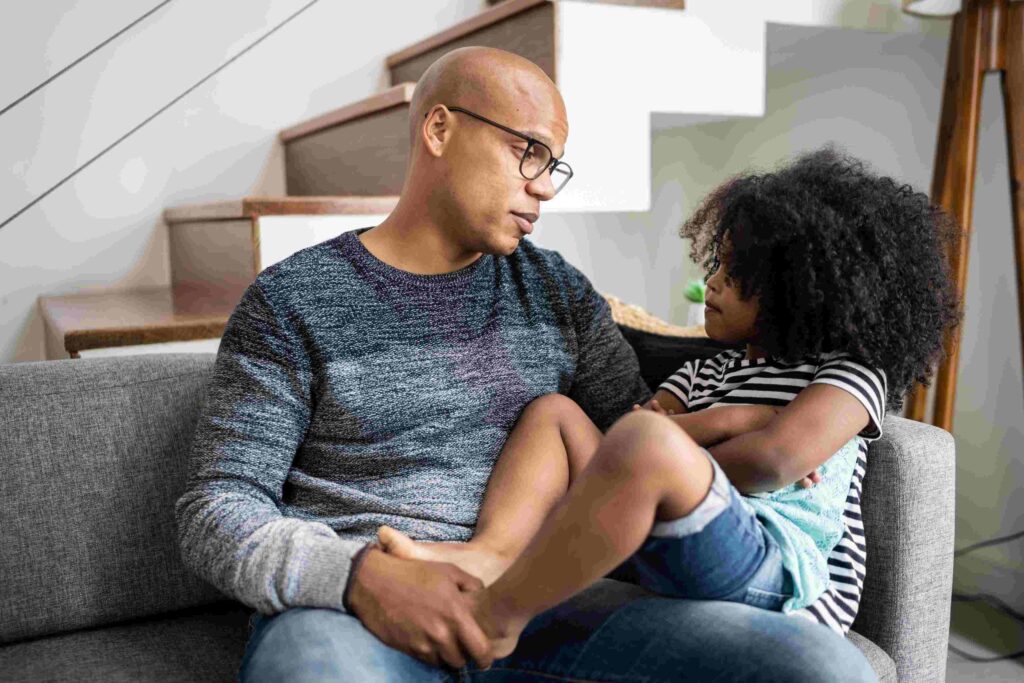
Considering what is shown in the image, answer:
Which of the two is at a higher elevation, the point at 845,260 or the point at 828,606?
the point at 845,260

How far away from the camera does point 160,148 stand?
2.64m

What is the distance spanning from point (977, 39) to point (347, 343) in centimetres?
142

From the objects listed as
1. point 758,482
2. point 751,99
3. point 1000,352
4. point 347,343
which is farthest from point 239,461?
point 1000,352

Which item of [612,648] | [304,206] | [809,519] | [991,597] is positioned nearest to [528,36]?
[304,206]

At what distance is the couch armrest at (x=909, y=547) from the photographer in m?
1.27

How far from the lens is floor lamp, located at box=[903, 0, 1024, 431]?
1914 millimetres

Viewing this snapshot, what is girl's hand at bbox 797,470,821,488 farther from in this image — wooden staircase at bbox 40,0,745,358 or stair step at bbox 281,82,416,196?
stair step at bbox 281,82,416,196

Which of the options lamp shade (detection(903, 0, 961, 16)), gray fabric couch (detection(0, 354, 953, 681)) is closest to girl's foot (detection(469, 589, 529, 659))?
gray fabric couch (detection(0, 354, 953, 681))

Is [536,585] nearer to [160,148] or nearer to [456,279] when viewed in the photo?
[456,279]

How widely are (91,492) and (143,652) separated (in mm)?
229

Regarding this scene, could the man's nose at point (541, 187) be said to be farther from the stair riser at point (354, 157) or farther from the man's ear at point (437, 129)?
the stair riser at point (354, 157)

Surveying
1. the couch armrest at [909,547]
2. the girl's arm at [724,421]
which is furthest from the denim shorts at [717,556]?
the couch armrest at [909,547]

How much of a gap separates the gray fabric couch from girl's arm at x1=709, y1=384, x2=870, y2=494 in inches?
7.4

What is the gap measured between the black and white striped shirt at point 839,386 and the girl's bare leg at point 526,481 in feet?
0.60
